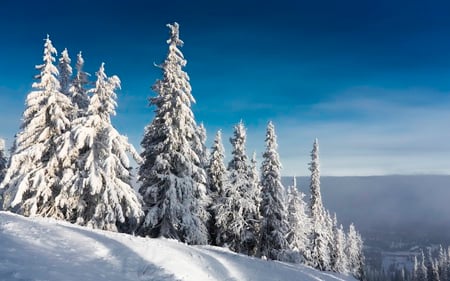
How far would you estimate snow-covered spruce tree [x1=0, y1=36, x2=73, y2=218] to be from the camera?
23.6m

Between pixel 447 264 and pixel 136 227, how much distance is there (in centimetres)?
10741

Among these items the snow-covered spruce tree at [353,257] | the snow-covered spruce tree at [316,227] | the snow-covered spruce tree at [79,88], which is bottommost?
the snow-covered spruce tree at [353,257]

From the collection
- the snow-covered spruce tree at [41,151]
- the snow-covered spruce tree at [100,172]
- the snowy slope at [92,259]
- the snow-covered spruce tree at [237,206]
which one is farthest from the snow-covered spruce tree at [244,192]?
the snowy slope at [92,259]

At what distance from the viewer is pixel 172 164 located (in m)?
26.8

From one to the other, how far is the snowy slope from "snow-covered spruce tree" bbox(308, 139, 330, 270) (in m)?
33.0

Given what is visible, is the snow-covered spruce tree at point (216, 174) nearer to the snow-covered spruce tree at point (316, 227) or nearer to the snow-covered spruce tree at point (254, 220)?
the snow-covered spruce tree at point (254, 220)

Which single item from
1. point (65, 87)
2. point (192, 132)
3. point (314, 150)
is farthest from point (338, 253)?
point (65, 87)

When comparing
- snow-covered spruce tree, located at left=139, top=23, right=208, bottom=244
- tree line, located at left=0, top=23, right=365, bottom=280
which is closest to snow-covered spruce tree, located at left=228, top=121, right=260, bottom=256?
tree line, located at left=0, top=23, right=365, bottom=280

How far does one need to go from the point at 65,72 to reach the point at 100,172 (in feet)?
32.5

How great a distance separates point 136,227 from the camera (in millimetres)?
26312

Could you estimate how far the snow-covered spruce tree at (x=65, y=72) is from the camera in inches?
1141

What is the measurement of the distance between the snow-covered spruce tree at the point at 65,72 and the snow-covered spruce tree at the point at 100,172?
548 centimetres

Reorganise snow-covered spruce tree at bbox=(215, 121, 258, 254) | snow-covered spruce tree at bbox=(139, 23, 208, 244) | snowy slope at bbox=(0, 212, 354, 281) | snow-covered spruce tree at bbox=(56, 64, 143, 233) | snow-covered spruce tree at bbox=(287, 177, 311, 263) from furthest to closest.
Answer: snow-covered spruce tree at bbox=(287, 177, 311, 263) → snow-covered spruce tree at bbox=(215, 121, 258, 254) → snow-covered spruce tree at bbox=(139, 23, 208, 244) → snow-covered spruce tree at bbox=(56, 64, 143, 233) → snowy slope at bbox=(0, 212, 354, 281)

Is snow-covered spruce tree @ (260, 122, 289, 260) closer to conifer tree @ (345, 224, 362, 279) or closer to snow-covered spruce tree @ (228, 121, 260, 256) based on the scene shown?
snow-covered spruce tree @ (228, 121, 260, 256)
